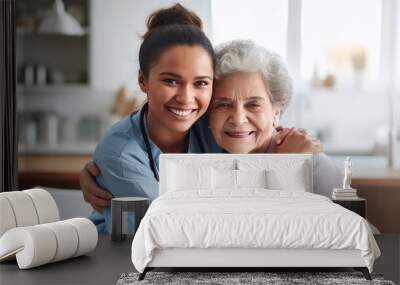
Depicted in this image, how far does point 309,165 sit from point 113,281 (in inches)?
101

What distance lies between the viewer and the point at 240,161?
6801 mm

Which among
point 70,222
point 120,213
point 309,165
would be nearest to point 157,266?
point 70,222

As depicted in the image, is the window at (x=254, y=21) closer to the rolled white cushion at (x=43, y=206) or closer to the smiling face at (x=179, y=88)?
the smiling face at (x=179, y=88)

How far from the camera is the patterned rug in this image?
16.1ft

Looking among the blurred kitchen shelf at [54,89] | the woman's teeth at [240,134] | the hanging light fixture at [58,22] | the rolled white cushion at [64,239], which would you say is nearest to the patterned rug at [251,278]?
the rolled white cushion at [64,239]

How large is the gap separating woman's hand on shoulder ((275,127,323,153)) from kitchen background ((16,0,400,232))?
76 millimetres

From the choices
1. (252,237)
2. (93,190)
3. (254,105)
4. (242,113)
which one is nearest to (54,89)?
(93,190)

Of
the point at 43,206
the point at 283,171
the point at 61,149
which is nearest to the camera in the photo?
the point at 43,206

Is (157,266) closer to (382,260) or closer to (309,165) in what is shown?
(382,260)

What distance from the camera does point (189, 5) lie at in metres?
7.13

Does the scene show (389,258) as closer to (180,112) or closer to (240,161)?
(240,161)

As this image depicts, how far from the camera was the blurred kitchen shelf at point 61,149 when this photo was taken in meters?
7.32

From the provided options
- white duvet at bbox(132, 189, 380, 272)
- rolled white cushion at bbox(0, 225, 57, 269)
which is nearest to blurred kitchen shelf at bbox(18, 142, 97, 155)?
rolled white cushion at bbox(0, 225, 57, 269)

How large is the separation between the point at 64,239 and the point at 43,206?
506 millimetres
